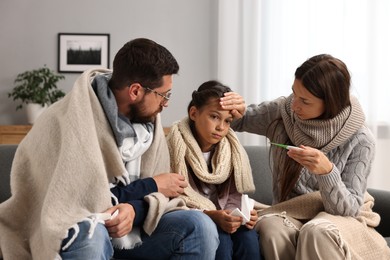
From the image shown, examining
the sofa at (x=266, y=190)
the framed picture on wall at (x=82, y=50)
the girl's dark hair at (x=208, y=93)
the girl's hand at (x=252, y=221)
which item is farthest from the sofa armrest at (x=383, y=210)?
the framed picture on wall at (x=82, y=50)

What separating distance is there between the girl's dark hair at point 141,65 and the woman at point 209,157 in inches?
13.6

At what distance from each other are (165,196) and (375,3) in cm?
301

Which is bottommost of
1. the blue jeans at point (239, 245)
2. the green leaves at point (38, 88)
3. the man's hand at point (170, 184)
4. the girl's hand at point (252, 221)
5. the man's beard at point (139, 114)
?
the blue jeans at point (239, 245)

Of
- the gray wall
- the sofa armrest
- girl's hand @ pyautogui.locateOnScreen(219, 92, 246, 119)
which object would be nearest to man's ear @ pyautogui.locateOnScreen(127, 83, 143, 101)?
girl's hand @ pyautogui.locateOnScreen(219, 92, 246, 119)

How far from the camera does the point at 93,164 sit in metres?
2.02

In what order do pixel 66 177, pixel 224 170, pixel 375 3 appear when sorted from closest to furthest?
pixel 66 177 → pixel 224 170 → pixel 375 3

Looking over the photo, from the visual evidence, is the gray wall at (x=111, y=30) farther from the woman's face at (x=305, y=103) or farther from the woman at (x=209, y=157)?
the woman's face at (x=305, y=103)

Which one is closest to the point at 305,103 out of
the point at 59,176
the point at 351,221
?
the point at 351,221

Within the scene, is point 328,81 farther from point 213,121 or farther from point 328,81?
point 213,121

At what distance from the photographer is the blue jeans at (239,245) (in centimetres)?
224

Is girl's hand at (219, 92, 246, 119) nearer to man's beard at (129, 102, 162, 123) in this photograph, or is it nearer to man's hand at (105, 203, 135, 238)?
man's beard at (129, 102, 162, 123)

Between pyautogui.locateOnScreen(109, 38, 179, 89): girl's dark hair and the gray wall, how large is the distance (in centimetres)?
300

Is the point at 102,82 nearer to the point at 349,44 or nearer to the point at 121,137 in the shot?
the point at 121,137

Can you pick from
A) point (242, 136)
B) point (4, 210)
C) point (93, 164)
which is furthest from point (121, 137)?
point (242, 136)
